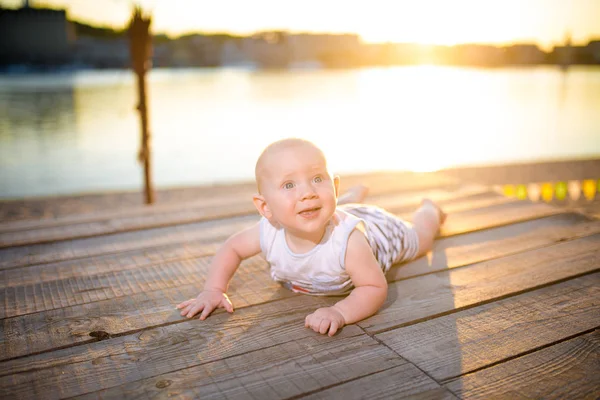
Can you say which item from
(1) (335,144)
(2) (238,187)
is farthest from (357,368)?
(1) (335,144)

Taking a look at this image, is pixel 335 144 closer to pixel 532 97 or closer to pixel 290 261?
pixel 290 261

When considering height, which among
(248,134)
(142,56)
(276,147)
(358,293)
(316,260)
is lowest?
(248,134)

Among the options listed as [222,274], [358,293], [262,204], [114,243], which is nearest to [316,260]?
[358,293]

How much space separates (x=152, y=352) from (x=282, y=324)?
1.61 ft

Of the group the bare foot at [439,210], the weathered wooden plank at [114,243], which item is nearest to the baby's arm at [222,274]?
the weathered wooden plank at [114,243]

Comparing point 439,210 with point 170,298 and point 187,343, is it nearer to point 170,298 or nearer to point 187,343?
point 170,298

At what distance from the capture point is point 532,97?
5216 centimetres

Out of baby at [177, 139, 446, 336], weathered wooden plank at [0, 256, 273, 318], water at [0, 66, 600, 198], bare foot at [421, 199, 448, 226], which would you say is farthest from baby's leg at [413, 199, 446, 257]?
Answer: water at [0, 66, 600, 198]

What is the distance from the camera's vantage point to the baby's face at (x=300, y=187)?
71.6 inches

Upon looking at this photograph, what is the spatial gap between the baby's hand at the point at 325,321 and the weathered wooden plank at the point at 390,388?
0.29 metres

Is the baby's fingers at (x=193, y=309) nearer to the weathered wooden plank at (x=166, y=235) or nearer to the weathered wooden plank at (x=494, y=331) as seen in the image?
the weathered wooden plank at (x=494, y=331)

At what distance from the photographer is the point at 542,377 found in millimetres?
1520

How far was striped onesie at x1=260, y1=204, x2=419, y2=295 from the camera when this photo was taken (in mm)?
1989

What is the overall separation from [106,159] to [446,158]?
1602cm
